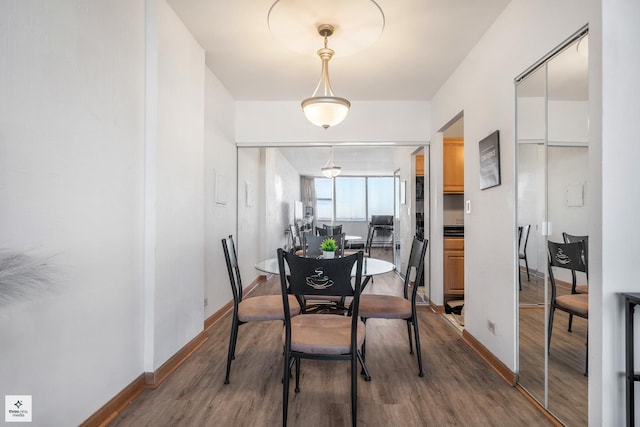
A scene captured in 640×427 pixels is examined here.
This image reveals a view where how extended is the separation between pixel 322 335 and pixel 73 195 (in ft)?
4.82

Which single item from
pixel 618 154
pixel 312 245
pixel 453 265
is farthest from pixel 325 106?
pixel 453 265

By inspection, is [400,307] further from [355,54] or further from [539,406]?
[355,54]

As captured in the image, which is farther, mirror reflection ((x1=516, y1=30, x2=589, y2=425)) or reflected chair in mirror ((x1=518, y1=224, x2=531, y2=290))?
reflected chair in mirror ((x1=518, y1=224, x2=531, y2=290))

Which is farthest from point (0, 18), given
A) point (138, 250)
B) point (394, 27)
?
point (394, 27)

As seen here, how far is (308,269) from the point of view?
1.76 meters

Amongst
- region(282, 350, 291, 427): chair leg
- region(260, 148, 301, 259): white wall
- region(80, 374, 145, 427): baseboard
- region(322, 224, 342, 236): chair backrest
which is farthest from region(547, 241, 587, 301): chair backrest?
region(260, 148, 301, 259): white wall

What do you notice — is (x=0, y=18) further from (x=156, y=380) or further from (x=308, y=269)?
(x=156, y=380)

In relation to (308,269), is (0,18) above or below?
above

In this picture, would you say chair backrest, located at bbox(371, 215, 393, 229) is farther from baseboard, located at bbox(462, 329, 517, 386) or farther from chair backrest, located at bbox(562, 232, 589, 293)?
chair backrest, located at bbox(562, 232, 589, 293)

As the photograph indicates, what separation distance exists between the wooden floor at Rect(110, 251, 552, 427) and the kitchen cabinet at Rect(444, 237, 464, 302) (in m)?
1.47

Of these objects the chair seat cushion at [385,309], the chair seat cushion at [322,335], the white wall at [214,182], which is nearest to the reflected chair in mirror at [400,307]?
the chair seat cushion at [385,309]

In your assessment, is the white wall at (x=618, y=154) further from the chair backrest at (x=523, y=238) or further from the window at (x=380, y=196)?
the window at (x=380, y=196)

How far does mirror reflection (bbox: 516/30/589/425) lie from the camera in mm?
1728

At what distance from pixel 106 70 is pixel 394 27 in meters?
2.11
